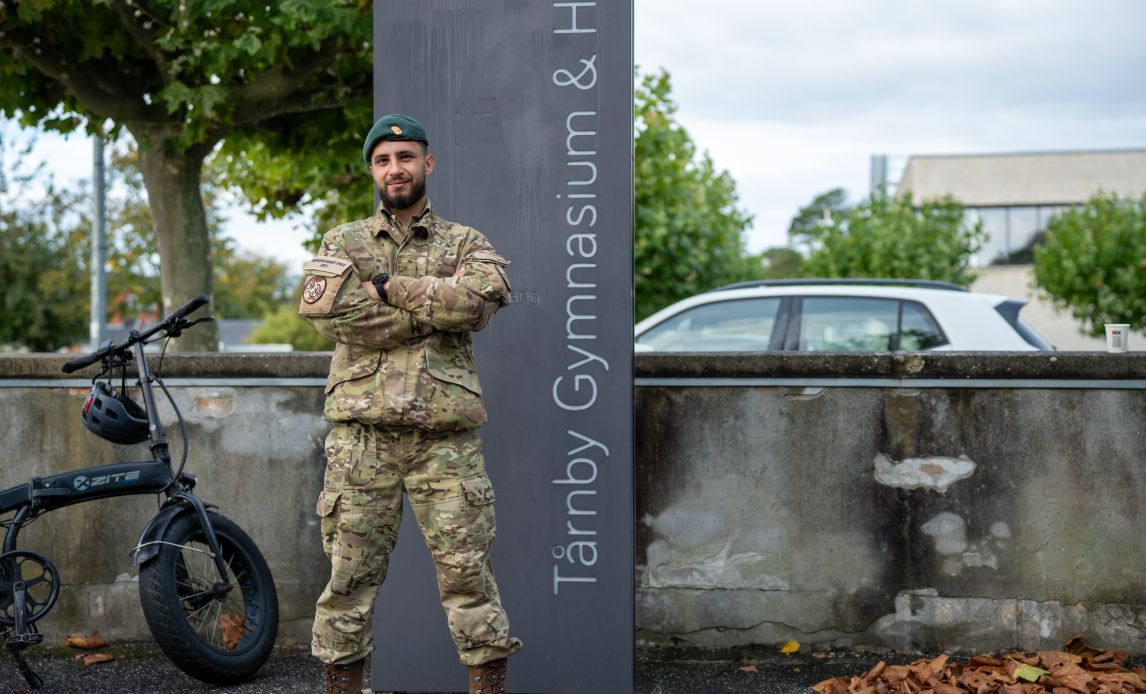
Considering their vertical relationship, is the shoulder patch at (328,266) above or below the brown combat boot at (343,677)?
above

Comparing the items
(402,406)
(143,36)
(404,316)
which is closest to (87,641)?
(402,406)

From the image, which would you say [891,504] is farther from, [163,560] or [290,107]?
[290,107]

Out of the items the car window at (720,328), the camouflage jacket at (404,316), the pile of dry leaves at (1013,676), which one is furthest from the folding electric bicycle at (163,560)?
the car window at (720,328)

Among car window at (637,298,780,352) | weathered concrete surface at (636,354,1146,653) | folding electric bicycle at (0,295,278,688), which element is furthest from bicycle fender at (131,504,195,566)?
car window at (637,298,780,352)

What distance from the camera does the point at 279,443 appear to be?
5.07 metres

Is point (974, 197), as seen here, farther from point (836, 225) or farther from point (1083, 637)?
point (1083, 637)

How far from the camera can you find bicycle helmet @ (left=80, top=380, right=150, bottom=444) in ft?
14.3

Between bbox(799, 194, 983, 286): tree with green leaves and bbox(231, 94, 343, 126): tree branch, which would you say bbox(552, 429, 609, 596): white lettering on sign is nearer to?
bbox(231, 94, 343, 126): tree branch

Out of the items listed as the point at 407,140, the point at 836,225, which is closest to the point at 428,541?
the point at 407,140

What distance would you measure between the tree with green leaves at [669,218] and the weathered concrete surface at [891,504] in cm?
1307

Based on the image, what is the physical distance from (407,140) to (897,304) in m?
4.16

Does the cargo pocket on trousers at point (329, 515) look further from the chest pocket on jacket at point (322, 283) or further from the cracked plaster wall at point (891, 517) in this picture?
the cracked plaster wall at point (891, 517)

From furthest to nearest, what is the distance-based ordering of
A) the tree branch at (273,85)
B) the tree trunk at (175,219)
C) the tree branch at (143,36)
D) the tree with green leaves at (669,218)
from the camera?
the tree with green leaves at (669,218)
the tree trunk at (175,219)
the tree branch at (273,85)
the tree branch at (143,36)

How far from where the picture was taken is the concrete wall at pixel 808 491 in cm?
469
